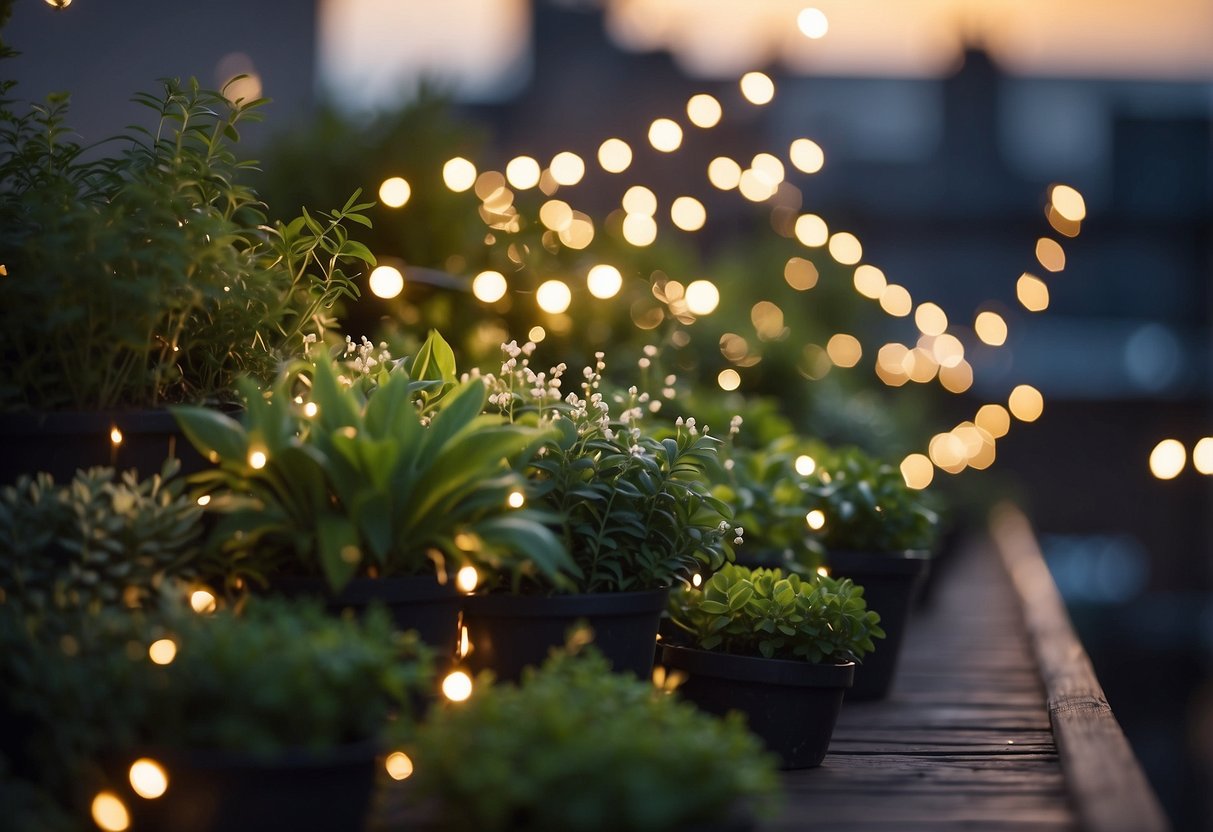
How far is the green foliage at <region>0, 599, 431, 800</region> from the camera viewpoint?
1563 mm

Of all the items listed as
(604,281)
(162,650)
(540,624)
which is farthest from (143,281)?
(604,281)

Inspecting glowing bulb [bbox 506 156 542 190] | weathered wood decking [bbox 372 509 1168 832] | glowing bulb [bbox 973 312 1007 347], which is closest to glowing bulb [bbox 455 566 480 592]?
weathered wood decking [bbox 372 509 1168 832]

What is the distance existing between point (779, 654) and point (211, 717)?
1.17m

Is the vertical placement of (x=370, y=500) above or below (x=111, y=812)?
above

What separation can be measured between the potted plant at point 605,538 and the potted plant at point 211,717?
0.49 meters

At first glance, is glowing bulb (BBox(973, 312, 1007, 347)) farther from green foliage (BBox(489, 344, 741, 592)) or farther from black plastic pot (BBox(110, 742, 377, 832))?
black plastic pot (BBox(110, 742, 377, 832))

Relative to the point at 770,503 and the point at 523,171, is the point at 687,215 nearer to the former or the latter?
the point at 523,171

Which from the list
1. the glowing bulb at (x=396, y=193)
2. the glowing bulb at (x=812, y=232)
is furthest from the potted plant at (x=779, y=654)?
the glowing bulb at (x=812, y=232)

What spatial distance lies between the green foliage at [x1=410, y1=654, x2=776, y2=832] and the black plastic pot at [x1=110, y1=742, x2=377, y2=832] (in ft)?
0.39

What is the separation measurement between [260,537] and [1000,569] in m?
5.13

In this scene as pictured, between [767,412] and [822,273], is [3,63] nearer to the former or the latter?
[767,412]

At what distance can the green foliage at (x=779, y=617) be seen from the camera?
7.63 feet

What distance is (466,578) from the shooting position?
6.59 ft

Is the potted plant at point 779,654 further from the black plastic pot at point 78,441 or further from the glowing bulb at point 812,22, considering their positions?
the glowing bulb at point 812,22
